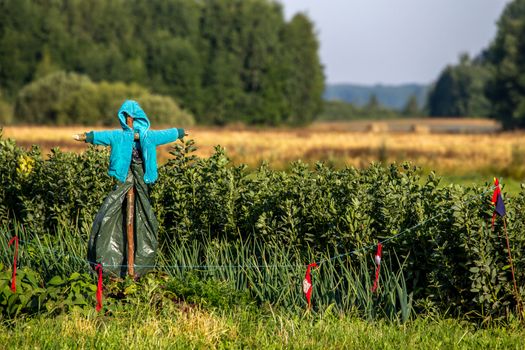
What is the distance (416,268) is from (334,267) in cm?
87

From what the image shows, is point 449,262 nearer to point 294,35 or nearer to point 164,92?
point 164,92

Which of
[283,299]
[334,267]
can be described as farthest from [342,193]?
[283,299]

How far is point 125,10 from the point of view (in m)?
88.8

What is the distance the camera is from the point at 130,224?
369 inches

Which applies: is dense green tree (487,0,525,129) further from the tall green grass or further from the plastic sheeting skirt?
the plastic sheeting skirt

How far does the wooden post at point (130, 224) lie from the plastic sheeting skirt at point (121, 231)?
0.04 m

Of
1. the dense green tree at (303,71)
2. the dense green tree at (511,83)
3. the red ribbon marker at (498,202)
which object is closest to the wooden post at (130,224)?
the red ribbon marker at (498,202)

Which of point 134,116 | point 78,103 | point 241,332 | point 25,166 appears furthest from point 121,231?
point 78,103

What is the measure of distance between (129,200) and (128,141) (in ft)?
2.07

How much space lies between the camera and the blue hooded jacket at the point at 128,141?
928cm

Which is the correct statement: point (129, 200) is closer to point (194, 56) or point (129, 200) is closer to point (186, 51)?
point (186, 51)

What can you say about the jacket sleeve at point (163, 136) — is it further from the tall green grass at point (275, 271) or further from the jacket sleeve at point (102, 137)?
the tall green grass at point (275, 271)

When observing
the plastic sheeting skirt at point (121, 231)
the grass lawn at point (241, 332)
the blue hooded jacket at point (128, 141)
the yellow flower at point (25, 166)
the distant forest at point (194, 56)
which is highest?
the distant forest at point (194, 56)

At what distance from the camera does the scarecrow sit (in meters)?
9.29
